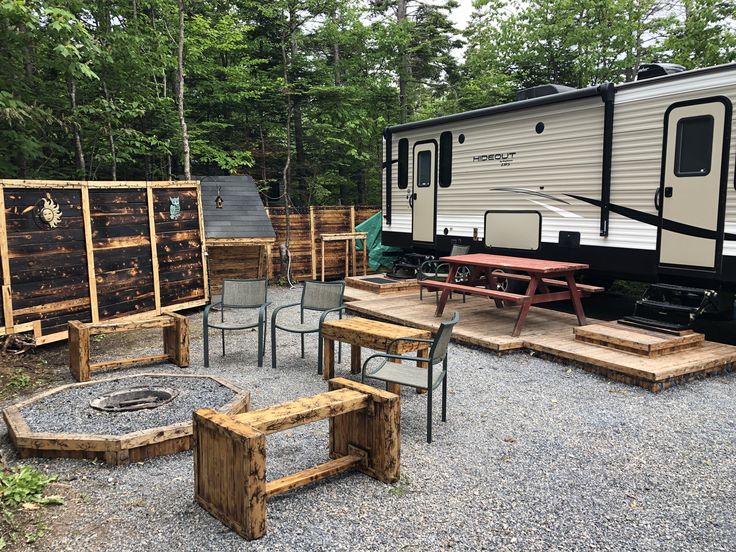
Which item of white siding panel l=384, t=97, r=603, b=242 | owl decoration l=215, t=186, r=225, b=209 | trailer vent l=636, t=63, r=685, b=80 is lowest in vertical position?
owl decoration l=215, t=186, r=225, b=209

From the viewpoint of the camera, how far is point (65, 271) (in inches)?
252

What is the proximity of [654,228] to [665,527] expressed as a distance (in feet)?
14.8

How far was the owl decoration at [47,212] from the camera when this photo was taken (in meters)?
6.13

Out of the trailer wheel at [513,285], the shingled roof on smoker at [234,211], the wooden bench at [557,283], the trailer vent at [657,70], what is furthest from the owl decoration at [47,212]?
the trailer vent at [657,70]

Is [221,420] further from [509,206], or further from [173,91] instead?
[173,91]

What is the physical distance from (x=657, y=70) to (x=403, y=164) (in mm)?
4639

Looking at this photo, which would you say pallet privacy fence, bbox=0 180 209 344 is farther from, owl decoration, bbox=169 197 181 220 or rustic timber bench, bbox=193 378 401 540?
rustic timber bench, bbox=193 378 401 540

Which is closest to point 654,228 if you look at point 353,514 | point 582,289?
point 582,289

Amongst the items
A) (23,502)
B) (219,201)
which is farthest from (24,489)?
(219,201)

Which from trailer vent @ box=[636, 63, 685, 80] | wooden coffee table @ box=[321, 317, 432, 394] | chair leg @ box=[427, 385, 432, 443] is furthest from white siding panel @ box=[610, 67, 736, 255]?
chair leg @ box=[427, 385, 432, 443]

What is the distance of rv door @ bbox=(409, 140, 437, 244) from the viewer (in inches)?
391

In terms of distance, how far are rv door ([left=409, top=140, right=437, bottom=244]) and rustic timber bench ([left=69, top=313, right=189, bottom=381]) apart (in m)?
5.45

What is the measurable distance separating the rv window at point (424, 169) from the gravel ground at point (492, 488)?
18.9 ft

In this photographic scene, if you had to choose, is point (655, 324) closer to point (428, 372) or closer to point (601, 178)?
point (601, 178)
